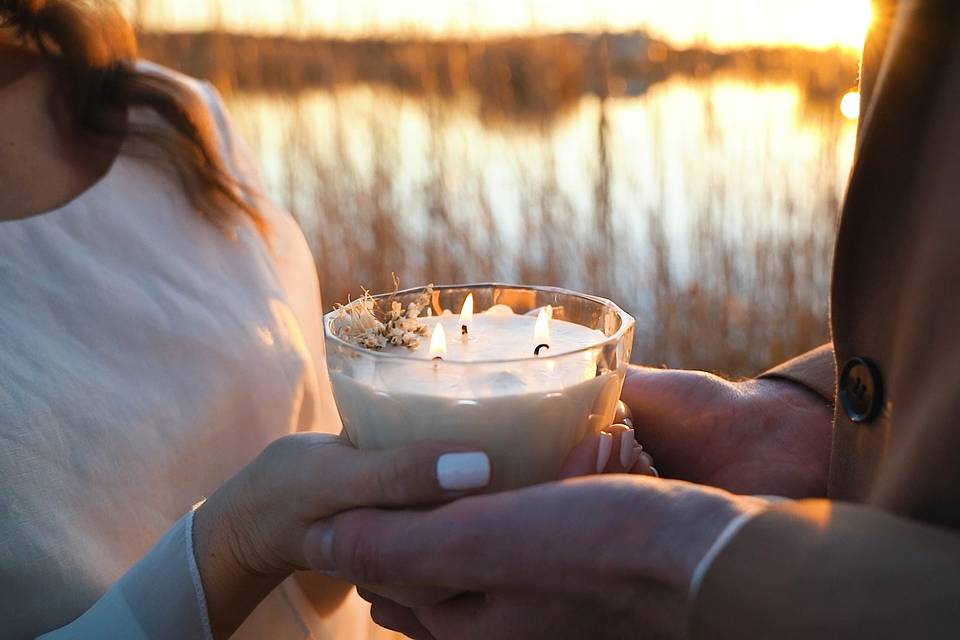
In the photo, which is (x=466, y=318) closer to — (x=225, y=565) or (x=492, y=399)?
(x=492, y=399)

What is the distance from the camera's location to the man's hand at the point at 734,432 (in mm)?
1209

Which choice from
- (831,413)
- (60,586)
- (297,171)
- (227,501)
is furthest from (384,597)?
(297,171)

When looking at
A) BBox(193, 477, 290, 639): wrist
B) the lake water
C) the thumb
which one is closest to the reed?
the lake water

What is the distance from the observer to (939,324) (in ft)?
2.18

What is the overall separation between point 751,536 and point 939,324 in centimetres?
23

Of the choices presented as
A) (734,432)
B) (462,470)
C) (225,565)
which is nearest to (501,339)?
(462,470)

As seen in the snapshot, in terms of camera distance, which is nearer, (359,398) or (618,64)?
(359,398)

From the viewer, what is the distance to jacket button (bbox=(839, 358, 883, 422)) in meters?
0.75

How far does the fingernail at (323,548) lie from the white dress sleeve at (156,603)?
0.68 ft

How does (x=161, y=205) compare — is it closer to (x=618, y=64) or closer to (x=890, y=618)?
(x=890, y=618)

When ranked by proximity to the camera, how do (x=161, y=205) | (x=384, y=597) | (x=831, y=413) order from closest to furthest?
(x=384, y=597), (x=831, y=413), (x=161, y=205)

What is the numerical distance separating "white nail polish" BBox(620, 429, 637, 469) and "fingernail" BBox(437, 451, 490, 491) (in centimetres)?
19

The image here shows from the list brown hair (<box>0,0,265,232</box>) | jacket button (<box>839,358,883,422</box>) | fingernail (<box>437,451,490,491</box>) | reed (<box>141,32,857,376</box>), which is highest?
brown hair (<box>0,0,265,232</box>)

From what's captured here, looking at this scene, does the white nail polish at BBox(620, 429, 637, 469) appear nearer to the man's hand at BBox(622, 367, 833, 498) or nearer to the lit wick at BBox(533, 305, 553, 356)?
the lit wick at BBox(533, 305, 553, 356)
